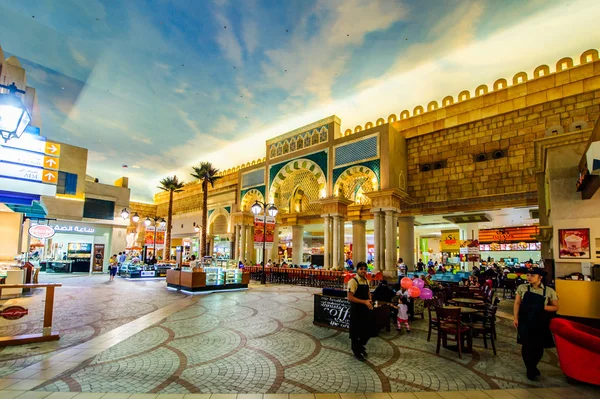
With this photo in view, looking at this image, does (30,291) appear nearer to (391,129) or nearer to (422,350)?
(422,350)

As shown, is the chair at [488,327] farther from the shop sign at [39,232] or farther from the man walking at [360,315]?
the shop sign at [39,232]

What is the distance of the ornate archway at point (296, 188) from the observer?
2147 centimetres

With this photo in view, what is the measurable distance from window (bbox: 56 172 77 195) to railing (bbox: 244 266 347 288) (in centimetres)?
1570

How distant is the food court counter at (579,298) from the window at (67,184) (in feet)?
92.3

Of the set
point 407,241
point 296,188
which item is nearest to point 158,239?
point 296,188

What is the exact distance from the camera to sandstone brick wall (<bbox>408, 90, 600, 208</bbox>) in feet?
43.5

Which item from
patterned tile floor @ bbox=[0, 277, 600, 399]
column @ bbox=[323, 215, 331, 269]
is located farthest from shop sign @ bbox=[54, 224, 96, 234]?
patterned tile floor @ bbox=[0, 277, 600, 399]

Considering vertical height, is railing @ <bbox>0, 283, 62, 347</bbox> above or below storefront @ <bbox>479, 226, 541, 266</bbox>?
below

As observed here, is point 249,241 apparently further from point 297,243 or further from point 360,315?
point 360,315

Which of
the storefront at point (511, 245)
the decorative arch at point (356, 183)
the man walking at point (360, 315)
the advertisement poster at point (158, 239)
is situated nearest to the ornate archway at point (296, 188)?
the decorative arch at point (356, 183)

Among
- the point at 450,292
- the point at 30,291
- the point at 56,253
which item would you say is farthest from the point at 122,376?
the point at 56,253

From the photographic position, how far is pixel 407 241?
17641mm

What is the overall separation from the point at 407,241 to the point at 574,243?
34.7ft

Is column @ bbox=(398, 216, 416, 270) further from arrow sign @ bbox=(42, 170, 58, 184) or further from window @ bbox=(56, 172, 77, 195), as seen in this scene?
window @ bbox=(56, 172, 77, 195)
